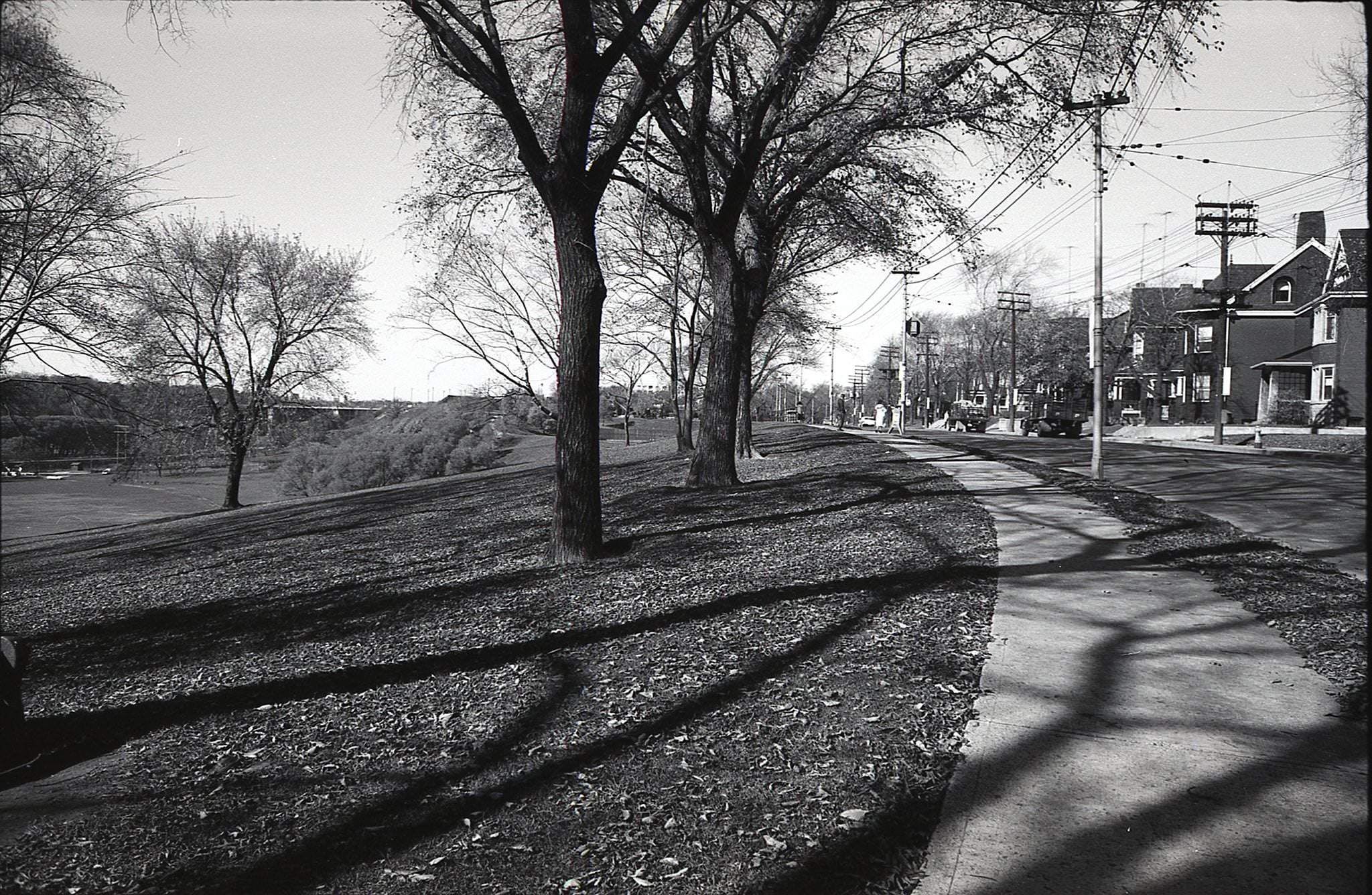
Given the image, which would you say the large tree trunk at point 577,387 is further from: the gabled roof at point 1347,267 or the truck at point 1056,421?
the truck at point 1056,421

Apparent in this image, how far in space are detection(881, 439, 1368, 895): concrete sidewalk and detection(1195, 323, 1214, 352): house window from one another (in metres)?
57.5

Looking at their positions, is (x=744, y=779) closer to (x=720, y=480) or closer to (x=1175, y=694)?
(x=1175, y=694)

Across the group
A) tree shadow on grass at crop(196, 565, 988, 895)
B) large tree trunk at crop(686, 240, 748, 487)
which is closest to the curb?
large tree trunk at crop(686, 240, 748, 487)

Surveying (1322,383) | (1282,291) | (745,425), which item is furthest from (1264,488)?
(1282,291)

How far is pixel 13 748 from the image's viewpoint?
4.67m

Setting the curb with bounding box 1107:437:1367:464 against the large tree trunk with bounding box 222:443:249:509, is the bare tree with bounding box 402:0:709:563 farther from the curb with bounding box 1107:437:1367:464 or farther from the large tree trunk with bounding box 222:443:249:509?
the large tree trunk with bounding box 222:443:249:509

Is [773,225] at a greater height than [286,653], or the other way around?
[773,225]

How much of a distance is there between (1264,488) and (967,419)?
52.2m

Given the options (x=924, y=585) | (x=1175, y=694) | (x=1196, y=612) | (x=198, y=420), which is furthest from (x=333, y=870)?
(x=198, y=420)

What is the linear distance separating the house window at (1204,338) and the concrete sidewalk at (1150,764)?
2262 inches

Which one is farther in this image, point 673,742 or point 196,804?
point 673,742

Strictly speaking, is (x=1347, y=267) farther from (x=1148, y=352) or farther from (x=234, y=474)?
(x=234, y=474)

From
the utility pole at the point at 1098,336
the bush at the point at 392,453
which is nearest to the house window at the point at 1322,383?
the utility pole at the point at 1098,336

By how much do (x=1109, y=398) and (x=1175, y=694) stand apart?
75.7 m
